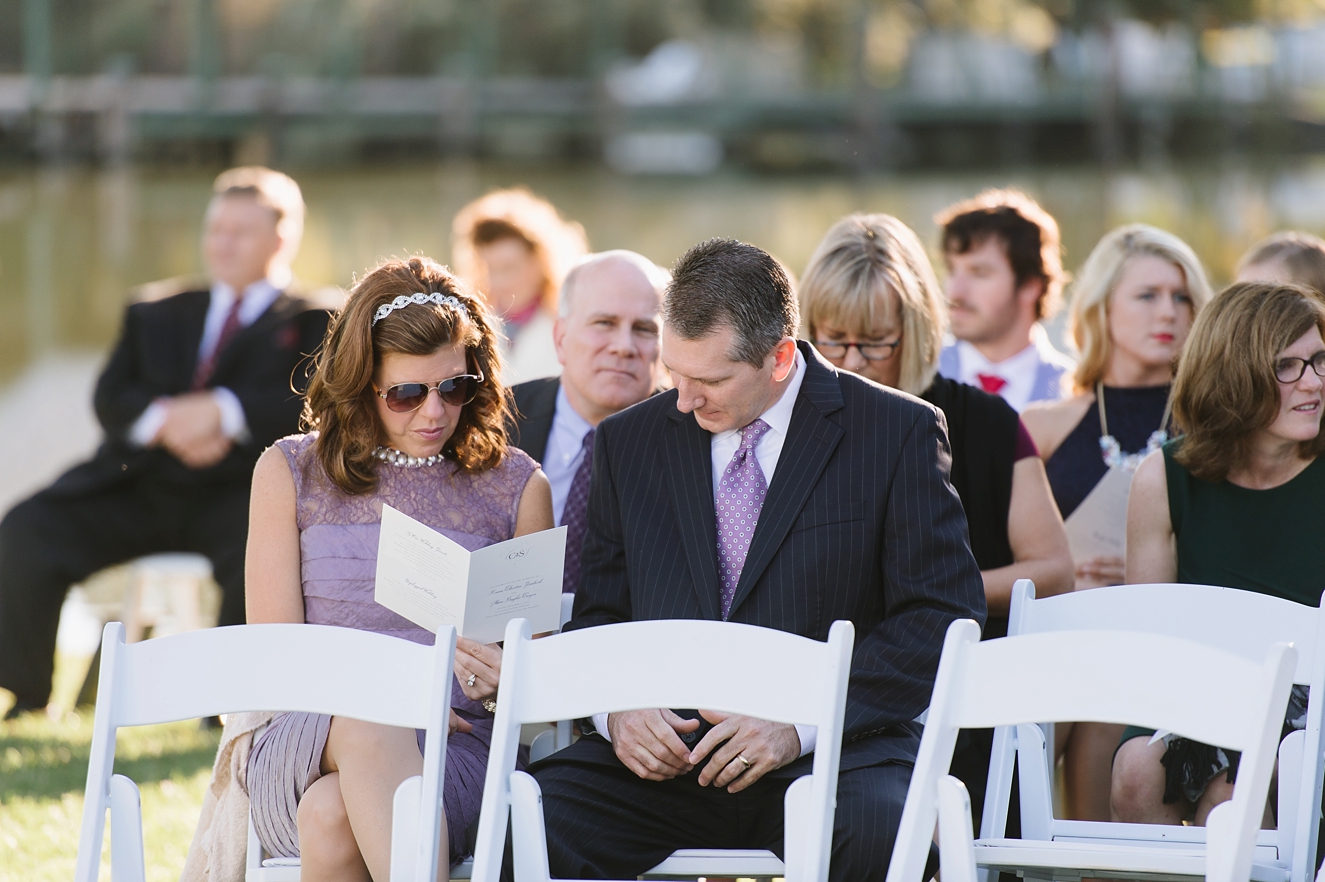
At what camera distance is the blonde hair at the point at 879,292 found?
142 inches

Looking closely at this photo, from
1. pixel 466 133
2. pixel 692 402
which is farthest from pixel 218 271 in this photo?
pixel 466 133

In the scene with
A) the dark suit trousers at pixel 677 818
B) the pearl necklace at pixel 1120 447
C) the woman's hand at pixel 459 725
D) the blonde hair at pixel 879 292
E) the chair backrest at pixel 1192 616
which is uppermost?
the blonde hair at pixel 879 292

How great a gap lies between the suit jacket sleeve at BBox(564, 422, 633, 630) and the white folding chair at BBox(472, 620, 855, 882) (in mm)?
618

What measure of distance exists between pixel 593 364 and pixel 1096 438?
5.11ft

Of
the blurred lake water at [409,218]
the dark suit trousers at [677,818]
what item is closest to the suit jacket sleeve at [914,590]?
the dark suit trousers at [677,818]

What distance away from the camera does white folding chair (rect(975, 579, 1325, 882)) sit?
101 inches

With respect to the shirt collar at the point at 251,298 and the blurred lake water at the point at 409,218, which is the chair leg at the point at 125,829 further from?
the blurred lake water at the point at 409,218

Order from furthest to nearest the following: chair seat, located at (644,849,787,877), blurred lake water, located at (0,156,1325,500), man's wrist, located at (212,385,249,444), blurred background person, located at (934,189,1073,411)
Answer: blurred lake water, located at (0,156,1325,500) < man's wrist, located at (212,385,249,444) < blurred background person, located at (934,189,1073,411) < chair seat, located at (644,849,787,877)

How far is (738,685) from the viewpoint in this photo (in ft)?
8.05

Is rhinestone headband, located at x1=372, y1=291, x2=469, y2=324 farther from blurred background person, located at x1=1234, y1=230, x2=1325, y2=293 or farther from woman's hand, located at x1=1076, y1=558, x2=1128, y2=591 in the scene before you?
blurred background person, located at x1=1234, y1=230, x2=1325, y2=293

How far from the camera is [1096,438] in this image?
4246mm

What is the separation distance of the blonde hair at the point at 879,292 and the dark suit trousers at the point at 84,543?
2659mm

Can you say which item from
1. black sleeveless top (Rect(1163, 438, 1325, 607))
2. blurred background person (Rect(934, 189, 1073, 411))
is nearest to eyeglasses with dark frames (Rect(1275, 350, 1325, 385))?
black sleeveless top (Rect(1163, 438, 1325, 607))

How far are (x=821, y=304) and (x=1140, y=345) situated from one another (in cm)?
119
